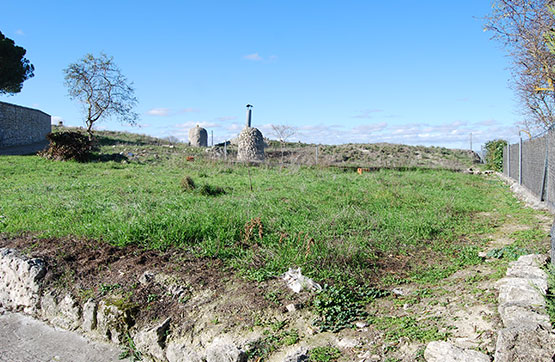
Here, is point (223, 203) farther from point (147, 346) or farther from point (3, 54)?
point (3, 54)

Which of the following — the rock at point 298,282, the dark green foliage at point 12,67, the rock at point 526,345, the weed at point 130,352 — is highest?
the dark green foliage at point 12,67

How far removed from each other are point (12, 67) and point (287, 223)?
31.2 m

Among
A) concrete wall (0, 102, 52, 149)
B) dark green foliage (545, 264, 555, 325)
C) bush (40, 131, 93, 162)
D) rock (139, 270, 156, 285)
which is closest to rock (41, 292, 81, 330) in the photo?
rock (139, 270, 156, 285)

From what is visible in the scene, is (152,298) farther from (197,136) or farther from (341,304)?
(197,136)

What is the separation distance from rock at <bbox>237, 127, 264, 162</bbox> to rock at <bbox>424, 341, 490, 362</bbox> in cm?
Answer: 1813

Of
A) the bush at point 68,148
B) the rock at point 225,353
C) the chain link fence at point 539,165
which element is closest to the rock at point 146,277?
the rock at point 225,353

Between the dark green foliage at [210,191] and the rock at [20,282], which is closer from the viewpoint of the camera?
the rock at [20,282]

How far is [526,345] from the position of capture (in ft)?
7.96

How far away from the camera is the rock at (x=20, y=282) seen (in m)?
4.38

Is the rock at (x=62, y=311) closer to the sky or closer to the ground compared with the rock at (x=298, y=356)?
closer to the ground

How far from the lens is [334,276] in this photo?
4020 millimetres

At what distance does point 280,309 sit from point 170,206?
3.89 meters

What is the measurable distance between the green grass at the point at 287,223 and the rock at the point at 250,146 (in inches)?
436

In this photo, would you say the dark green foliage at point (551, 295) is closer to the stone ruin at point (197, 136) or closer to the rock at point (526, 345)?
the rock at point (526, 345)
